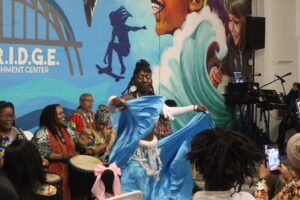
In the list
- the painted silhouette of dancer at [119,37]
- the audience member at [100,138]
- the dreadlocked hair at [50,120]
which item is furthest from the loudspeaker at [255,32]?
the dreadlocked hair at [50,120]

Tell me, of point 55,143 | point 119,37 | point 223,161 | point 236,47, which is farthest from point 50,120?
point 236,47

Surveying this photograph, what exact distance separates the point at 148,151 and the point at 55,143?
1.21 metres

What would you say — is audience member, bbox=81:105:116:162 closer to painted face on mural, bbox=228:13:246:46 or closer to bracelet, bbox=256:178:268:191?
bracelet, bbox=256:178:268:191

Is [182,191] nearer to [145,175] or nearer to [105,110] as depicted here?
[145,175]

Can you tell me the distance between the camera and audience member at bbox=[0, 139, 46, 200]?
2.41m

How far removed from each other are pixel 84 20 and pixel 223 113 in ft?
14.3

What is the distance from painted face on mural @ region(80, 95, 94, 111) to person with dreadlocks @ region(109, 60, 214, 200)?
1.73 m

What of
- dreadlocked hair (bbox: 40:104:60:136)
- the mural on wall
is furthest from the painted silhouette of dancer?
dreadlocked hair (bbox: 40:104:60:136)

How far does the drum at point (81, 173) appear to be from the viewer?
5.38m

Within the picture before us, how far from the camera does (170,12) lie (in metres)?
8.97

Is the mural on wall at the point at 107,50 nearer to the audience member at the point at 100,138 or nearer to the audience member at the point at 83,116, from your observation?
the audience member at the point at 83,116

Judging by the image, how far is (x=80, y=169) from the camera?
5367mm

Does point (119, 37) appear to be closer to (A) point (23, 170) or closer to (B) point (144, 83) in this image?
(B) point (144, 83)

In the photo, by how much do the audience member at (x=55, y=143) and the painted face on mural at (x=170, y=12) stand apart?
3537mm
